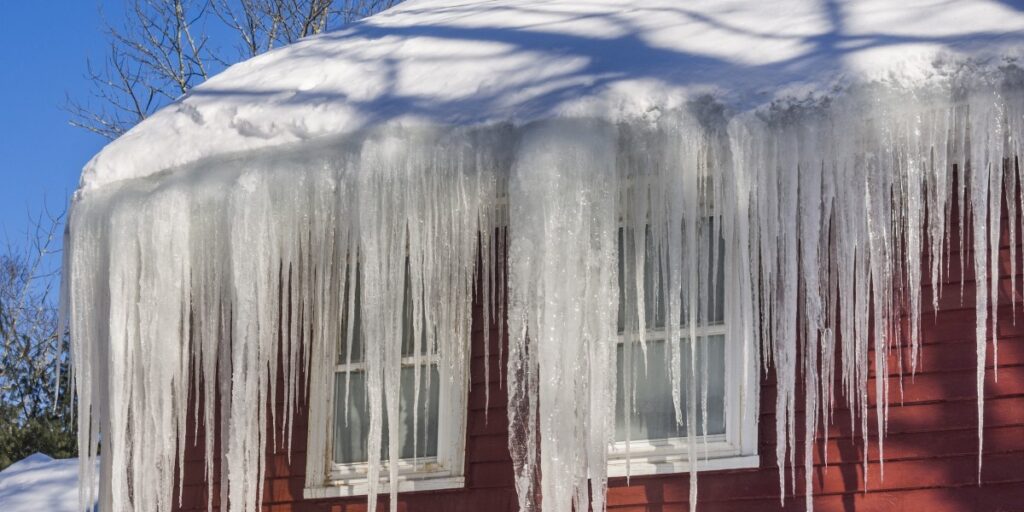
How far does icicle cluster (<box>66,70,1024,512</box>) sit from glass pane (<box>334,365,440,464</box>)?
1.60 feet

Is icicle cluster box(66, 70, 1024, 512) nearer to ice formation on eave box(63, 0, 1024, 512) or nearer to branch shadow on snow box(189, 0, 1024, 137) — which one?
ice formation on eave box(63, 0, 1024, 512)

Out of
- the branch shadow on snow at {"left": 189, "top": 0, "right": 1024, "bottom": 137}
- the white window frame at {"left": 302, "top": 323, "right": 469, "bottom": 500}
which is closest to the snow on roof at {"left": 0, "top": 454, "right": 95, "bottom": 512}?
the white window frame at {"left": 302, "top": 323, "right": 469, "bottom": 500}

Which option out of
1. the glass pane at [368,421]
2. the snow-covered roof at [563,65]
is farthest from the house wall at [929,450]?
the snow-covered roof at [563,65]

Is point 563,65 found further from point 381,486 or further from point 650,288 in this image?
point 381,486

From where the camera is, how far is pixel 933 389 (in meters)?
5.20

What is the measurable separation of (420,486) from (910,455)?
2.42 m

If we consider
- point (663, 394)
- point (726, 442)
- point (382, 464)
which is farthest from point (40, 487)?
point (726, 442)

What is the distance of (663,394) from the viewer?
5742mm

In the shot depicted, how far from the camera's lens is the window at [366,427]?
20.1 feet

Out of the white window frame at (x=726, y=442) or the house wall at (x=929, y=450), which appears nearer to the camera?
the house wall at (x=929, y=450)

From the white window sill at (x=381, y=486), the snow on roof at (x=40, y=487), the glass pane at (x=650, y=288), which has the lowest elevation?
the snow on roof at (x=40, y=487)

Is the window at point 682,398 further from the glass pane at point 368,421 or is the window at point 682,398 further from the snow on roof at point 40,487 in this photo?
the snow on roof at point 40,487

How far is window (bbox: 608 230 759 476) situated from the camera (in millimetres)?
5461

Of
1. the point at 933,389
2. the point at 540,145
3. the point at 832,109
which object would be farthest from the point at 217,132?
the point at 933,389
